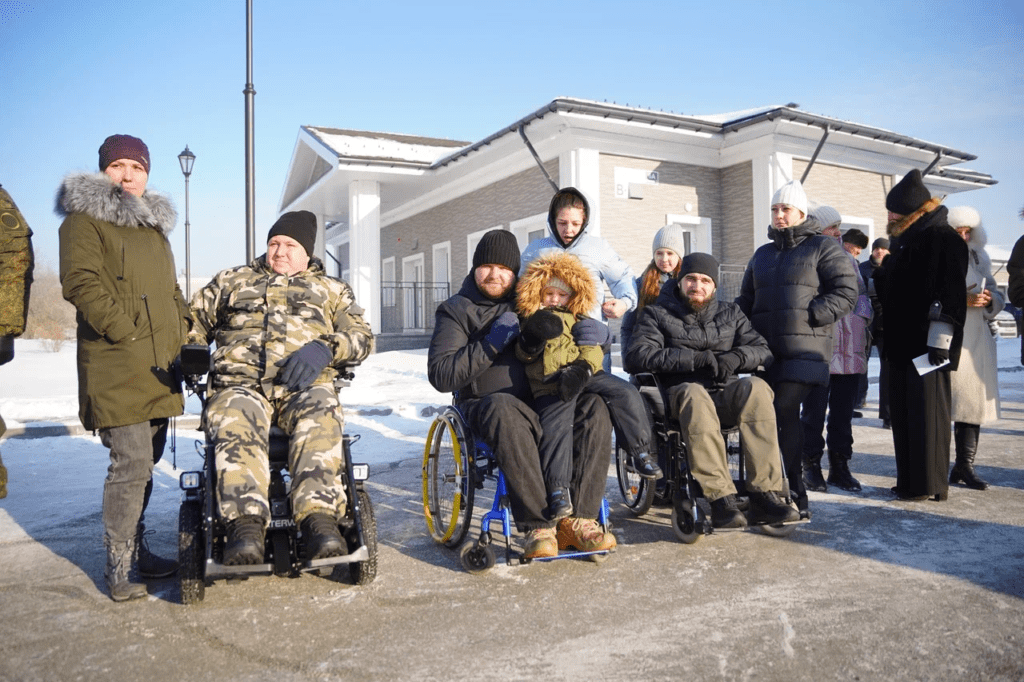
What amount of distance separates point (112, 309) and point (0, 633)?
1.24 metres

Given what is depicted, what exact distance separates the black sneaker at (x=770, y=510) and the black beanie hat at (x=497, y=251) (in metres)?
1.66

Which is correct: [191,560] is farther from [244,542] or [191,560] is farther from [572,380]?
[572,380]

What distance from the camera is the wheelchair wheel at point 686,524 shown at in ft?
11.7

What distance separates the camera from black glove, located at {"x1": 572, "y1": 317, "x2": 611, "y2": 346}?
3.56 metres

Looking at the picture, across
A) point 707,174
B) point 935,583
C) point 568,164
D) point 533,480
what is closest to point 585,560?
point 533,480

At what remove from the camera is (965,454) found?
4793mm

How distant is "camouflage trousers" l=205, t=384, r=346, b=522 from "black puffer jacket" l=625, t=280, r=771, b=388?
5.58ft

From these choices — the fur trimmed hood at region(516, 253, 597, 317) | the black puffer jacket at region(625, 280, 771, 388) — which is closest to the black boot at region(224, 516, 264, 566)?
the fur trimmed hood at region(516, 253, 597, 317)

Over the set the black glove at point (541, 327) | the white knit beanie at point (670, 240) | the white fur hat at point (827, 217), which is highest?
the white fur hat at point (827, 217)

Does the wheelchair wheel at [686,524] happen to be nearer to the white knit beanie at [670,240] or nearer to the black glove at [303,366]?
the black glove at [303,366]

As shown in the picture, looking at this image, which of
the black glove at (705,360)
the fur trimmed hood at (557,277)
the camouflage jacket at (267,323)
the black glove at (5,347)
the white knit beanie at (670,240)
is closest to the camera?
the black glove at (5,347)

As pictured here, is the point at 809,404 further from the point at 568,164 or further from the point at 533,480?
the point at 568,164

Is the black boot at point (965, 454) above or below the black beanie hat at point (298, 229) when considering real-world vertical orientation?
below

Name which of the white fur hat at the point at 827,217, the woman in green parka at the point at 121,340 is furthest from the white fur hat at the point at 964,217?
the woman in green parka at the point at 121,340
